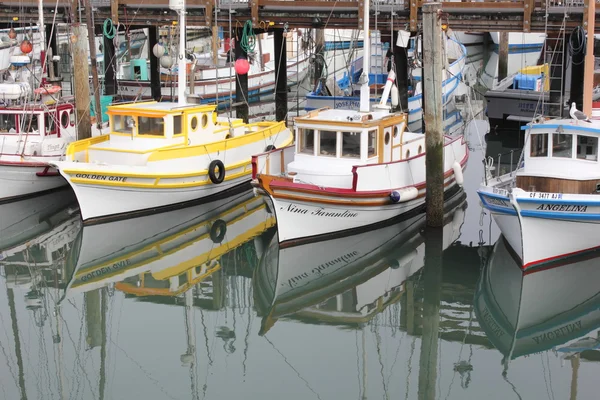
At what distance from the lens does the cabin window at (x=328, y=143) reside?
18531 millimetres

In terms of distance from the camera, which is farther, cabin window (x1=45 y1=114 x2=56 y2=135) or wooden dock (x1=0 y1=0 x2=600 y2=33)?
wooden dock (x1=0 y1=0 x2=600 y2=33)

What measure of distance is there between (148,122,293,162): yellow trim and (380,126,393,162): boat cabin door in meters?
4.19

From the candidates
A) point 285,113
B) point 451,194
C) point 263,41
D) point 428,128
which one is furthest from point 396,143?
point 263,41

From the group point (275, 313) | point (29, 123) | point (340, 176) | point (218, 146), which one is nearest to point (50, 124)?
point (29, 123)

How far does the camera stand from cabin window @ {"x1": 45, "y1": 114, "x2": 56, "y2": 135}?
21763 mm

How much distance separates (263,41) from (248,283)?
31271 millimetres

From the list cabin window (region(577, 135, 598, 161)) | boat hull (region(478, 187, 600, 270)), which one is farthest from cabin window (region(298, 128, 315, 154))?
cabin window (region(577, 135, 598, 161))

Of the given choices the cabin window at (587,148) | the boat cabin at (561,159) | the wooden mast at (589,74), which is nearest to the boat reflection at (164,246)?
the boat cabin at (561,159)

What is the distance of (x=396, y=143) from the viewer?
19375mm

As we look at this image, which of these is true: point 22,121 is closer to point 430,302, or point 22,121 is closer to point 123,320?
point 123,320

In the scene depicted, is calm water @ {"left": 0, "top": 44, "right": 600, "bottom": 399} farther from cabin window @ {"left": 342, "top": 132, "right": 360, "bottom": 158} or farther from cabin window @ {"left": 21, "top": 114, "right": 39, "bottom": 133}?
cabin window @ {"left": 21, "top": 114, "right": 39, "bottom": 133}

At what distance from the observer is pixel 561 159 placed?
16.9 meters

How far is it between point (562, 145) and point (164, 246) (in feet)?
25.7

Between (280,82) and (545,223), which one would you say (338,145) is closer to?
(545,223)
